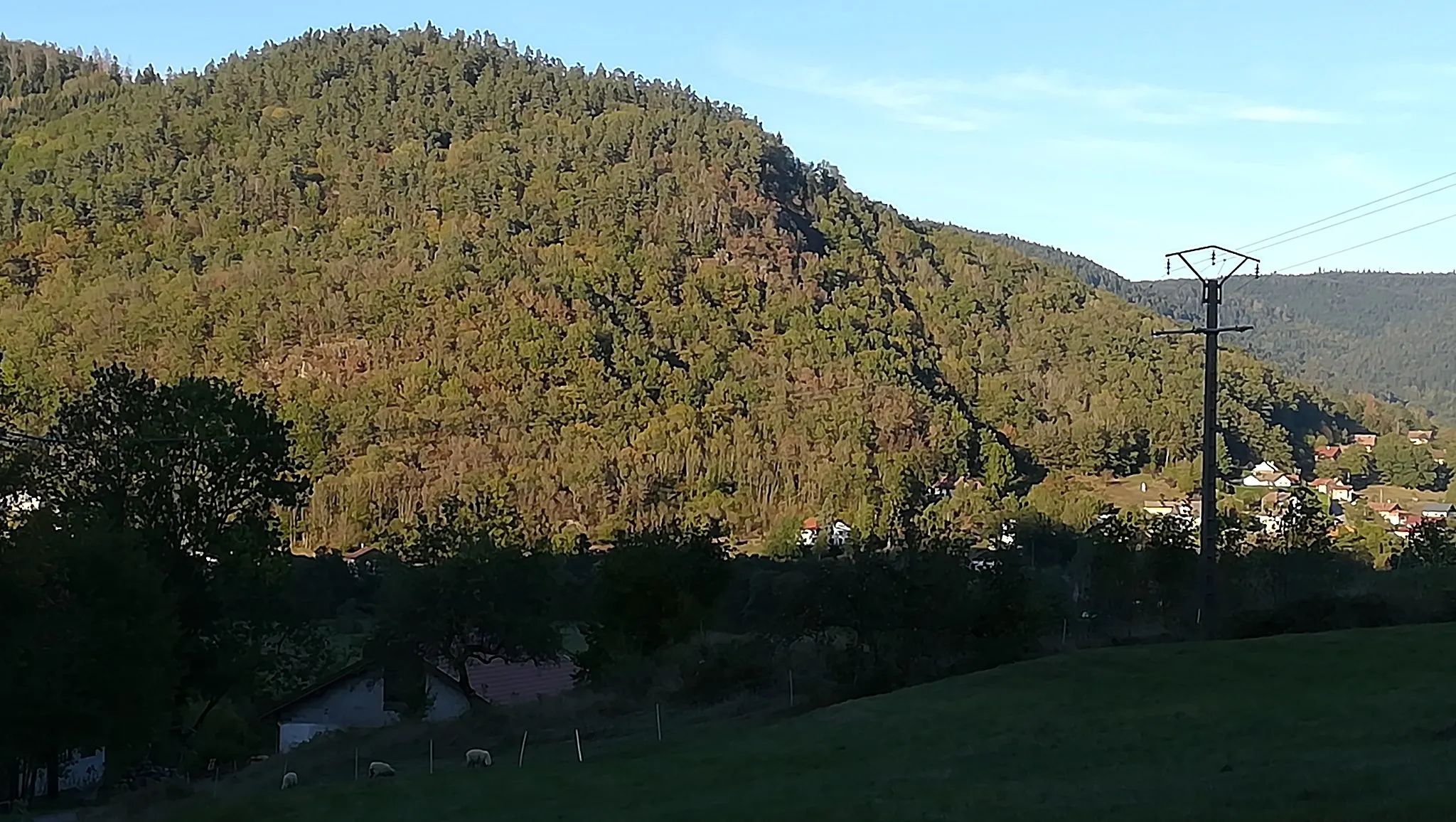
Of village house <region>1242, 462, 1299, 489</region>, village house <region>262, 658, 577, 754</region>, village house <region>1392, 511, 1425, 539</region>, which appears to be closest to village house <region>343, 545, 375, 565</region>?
village house <region>262, 658, 577, 754</region>

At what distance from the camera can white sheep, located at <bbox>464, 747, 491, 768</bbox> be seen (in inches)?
957

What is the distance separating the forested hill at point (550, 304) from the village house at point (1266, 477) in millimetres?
3696

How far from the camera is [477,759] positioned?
24.7 m

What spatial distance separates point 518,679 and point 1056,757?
37.1 meters

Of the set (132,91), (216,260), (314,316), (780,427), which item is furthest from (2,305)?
(780,427)

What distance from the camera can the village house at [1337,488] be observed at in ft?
356

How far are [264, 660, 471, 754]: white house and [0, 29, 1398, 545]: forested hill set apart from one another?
50685 millimetres

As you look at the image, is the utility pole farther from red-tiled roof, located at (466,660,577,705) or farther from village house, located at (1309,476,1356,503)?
village house, located at (1309,476,1356,503)

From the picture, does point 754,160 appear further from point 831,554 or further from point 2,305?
point 831,554

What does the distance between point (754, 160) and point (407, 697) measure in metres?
122

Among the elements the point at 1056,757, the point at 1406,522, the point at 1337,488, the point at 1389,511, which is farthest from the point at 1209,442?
the point at 1337,488

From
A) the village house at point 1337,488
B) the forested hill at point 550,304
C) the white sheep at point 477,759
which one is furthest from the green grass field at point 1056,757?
the village house at point 1337,488

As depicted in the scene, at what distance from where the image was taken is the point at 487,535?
43.8 meters

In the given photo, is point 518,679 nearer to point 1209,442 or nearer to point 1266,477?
point 1209,442
